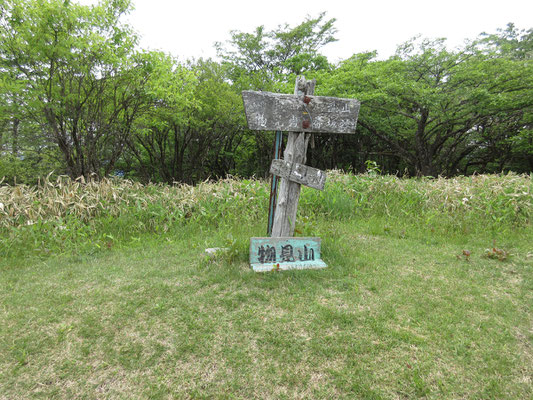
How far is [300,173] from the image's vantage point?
3.41 meters

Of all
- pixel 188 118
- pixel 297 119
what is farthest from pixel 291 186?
pixel 188 118

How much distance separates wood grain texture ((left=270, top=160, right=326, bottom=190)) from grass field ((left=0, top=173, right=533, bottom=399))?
1009mm

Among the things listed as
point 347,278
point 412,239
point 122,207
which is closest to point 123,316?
point 347,278

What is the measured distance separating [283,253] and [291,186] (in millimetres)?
825

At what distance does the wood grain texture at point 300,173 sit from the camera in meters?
3.38

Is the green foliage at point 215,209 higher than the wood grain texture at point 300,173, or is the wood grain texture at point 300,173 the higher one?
the wood grain texture at point 300,173

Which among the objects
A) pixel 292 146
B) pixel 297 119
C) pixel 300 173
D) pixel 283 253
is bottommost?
pixel 283 253

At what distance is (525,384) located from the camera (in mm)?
1915

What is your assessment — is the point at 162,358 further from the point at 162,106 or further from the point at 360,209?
the point at 162,106

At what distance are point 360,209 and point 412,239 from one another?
4.68 feet

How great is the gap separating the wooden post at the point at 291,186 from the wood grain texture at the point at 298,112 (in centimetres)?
11

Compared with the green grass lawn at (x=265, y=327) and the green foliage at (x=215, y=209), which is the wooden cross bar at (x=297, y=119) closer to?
the green foliage at (x=215, y=209)

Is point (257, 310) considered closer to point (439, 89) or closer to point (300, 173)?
point (300, 173)

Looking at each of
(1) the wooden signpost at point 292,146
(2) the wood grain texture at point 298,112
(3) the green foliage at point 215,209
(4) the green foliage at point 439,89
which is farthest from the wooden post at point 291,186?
(4) the green foliage at point 439,89
